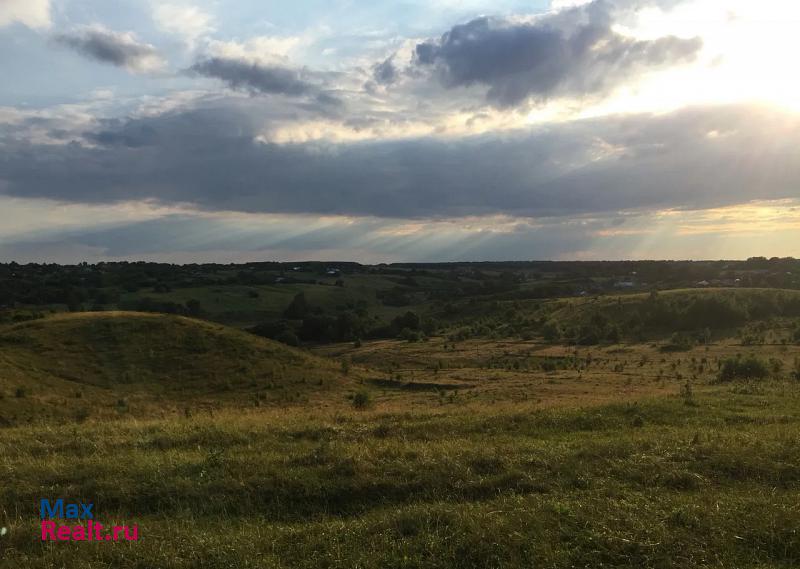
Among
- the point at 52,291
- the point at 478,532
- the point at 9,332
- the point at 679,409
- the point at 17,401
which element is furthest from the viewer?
the point at 52,291

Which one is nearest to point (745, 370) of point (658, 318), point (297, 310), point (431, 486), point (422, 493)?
point (431, 486)

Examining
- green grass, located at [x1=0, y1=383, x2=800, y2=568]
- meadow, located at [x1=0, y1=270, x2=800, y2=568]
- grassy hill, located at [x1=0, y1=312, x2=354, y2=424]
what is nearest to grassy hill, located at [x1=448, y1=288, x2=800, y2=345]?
grassy hill, located at [x1=0, y1=312, x2=354, y2=424]

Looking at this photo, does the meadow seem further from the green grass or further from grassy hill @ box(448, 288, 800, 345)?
grassy hill @ box(448, 288, 800, 345)

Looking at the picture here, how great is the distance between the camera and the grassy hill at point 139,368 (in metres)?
22.4

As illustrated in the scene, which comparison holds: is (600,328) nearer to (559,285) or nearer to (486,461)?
(486,461)

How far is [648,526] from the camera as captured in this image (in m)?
6.36

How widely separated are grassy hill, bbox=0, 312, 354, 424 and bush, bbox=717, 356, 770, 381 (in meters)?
19.3

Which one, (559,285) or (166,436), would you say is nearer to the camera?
Answer: (166,436)

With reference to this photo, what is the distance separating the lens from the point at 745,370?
27.1 meters

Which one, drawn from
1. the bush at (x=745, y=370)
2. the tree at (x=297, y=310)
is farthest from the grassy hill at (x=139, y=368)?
the tree at (x=297, y=310)

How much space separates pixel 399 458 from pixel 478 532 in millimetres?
2706

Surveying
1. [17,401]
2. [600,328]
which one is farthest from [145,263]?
[17,401]

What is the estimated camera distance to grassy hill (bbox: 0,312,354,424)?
2238cm

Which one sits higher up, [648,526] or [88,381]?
[648,526]
